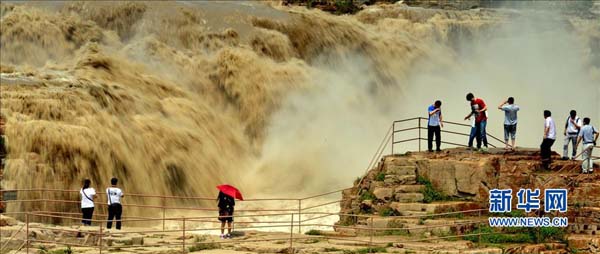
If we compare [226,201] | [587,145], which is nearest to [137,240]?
[226,201]

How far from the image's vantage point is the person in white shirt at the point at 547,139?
26.9 m

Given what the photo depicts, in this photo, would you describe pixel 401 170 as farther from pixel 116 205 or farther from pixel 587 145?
pixel 116 205

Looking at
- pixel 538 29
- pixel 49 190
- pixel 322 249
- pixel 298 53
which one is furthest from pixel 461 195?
pixel 538 29

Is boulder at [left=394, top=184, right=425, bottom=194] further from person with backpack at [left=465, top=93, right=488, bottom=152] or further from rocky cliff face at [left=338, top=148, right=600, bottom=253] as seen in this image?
person with backpack at [left=465, top=93, right=488, bottom=152]

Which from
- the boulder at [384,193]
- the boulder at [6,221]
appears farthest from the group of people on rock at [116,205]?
the boulder at [384,193]

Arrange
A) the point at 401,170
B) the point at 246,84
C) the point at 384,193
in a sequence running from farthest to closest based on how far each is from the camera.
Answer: the point at 246,84 → the point at 401,170 → the point at 384,193

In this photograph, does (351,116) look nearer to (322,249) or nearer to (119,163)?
(119,163)

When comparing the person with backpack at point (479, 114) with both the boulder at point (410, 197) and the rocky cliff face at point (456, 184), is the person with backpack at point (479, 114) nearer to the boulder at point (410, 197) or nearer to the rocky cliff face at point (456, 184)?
the rocky cliff face at point (456, 184)

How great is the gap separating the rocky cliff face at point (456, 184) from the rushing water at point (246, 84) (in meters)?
7.28

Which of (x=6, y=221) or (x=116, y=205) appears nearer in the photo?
(x=116, y=205)

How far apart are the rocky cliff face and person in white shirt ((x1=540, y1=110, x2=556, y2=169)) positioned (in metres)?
0.16

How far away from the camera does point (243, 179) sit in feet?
122

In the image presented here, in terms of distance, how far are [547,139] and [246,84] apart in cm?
1591

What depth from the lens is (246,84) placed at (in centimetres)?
4150
